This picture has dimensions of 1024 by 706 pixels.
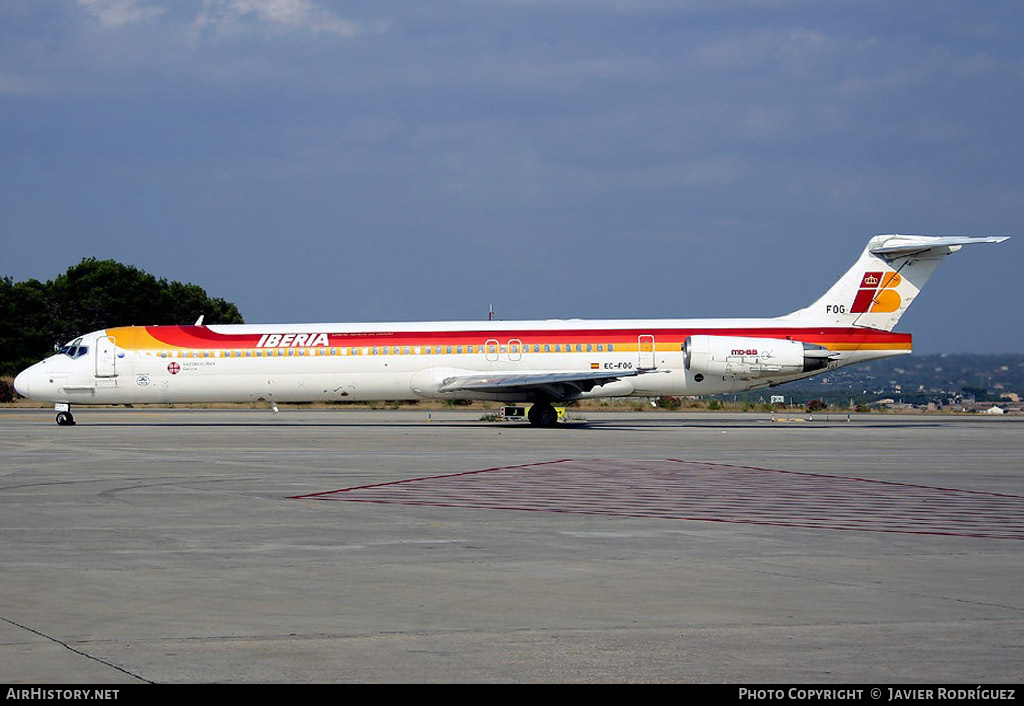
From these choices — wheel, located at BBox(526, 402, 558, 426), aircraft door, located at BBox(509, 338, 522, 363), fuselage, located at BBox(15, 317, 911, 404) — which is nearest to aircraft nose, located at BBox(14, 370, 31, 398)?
fuselage, located at BBox(15, 317, 911, 404)

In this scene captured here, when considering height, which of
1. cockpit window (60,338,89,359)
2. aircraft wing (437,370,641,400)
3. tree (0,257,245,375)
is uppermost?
tree (0,257,245,375)

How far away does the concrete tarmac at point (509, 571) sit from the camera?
679cm

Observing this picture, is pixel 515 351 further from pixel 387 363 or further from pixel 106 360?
pixel 106 360

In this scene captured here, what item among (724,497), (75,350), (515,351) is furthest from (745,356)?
(75,350)

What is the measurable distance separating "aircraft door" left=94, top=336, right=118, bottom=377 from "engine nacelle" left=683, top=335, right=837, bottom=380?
18.9 metres

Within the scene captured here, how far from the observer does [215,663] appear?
6648 mm

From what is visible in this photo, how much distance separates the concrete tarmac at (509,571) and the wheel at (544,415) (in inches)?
589

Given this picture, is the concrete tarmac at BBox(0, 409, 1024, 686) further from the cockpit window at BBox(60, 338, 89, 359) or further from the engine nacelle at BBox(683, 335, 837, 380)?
the cockpit window at BBox(60, 338, 89, 359)

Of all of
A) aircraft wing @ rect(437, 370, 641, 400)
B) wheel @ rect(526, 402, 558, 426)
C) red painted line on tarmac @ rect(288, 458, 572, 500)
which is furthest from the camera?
wheel @ rect(526, 402, 558, 426)

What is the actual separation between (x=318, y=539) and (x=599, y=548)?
301 centimetres

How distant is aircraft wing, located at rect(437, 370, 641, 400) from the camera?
36000 millimetres

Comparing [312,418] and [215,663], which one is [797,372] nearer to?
[312,418]

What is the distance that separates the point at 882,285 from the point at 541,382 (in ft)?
41.0

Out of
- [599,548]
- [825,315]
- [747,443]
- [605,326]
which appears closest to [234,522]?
[599,548]
